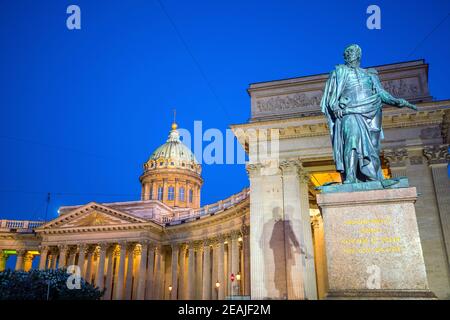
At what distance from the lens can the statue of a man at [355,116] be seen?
11414mm

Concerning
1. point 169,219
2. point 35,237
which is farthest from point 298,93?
point 35,237

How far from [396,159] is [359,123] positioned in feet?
59.9

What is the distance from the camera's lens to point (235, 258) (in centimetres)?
4472

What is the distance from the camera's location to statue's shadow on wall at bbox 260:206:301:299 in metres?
27.3

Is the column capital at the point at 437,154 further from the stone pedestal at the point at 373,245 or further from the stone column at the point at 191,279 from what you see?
the stone column at the point at 191,279

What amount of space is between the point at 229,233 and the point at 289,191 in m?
20.1

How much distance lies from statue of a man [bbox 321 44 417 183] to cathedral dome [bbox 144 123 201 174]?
74.7 m

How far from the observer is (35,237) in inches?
2596

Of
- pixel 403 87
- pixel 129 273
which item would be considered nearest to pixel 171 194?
pixel 129 273

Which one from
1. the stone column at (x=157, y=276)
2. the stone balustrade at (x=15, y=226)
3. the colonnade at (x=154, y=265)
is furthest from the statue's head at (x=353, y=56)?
the stone balustrade at (x=15, y=226)
